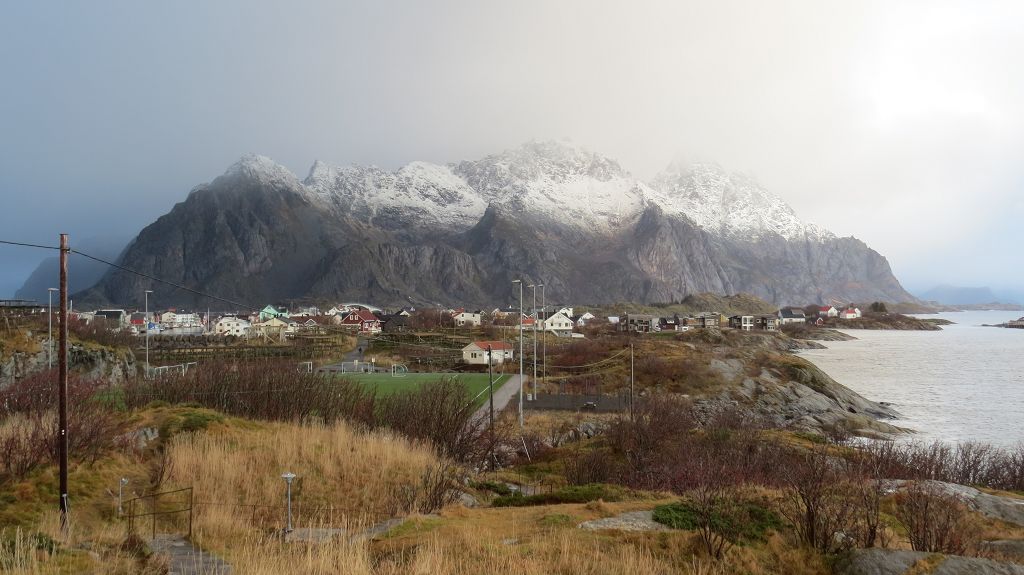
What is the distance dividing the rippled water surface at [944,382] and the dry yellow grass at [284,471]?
37903 mm

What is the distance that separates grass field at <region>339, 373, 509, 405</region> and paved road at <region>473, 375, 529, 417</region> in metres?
0.52

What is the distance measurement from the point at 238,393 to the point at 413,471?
1384 centimetres

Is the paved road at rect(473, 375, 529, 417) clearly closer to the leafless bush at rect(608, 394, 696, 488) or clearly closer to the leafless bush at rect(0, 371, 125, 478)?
the leafless bush at rect(608, 394, 696, 488)

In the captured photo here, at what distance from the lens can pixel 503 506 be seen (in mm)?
16531

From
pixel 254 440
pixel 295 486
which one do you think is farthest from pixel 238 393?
pixel 295 486

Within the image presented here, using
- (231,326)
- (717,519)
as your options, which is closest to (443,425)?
(717,519)

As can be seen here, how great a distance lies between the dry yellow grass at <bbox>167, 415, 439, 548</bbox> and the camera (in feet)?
49.0

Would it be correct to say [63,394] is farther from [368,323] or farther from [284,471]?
[368,323]

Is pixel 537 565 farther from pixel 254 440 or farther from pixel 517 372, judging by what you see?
pixel 517 372

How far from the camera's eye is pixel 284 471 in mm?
18016

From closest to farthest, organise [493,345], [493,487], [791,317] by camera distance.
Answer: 1. [493,487]
2. [493,345]
3. [791,317]

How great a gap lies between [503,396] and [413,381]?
29.1ft

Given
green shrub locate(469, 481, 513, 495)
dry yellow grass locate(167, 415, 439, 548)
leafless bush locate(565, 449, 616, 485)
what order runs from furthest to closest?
leafless bush locate(565, 449, 616, 485), green shrub locate(469, 481, 513, 495), dry yellow grass locate(167, 415, 439, 548)

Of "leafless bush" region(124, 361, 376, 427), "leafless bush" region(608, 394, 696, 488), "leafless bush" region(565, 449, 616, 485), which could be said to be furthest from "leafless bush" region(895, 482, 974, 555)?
"leafless bush" region(124, 361, 376, 427)
